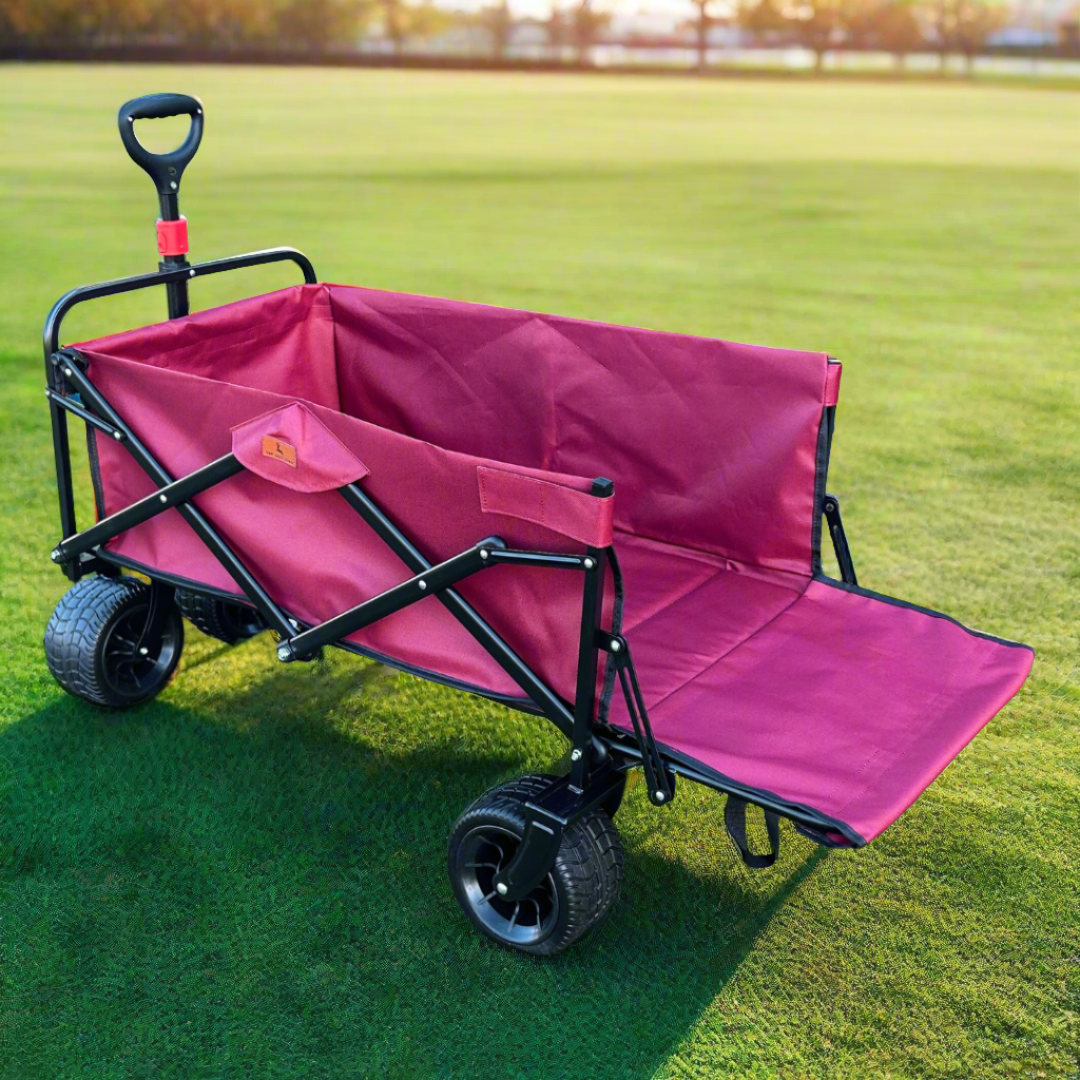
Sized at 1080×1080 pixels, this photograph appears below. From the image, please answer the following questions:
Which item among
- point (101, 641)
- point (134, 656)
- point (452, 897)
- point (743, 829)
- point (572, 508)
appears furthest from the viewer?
point (134, 656)

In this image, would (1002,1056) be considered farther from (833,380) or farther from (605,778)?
(833,380)

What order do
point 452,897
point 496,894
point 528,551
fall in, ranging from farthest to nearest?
point 452,897 < point 496,894 < point 528,551

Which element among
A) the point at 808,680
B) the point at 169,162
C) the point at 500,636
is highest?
the point at 169,162

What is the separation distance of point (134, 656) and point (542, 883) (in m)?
1.38

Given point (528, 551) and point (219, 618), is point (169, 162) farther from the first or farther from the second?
point (528, 551)

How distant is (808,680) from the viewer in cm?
274

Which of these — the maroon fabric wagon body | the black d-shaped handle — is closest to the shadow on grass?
the maroon fabric wagon body

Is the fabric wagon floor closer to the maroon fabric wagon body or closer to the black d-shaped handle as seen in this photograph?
the maroon fabric wagon body

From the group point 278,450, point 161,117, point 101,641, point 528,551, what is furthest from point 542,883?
point 161,117

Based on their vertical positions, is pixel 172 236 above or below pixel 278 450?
above

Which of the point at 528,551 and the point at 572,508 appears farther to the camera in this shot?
the point at 528,551

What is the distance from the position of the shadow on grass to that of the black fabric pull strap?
219 mm

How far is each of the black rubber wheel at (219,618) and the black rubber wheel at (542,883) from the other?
4.03ft

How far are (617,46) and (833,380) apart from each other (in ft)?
215
